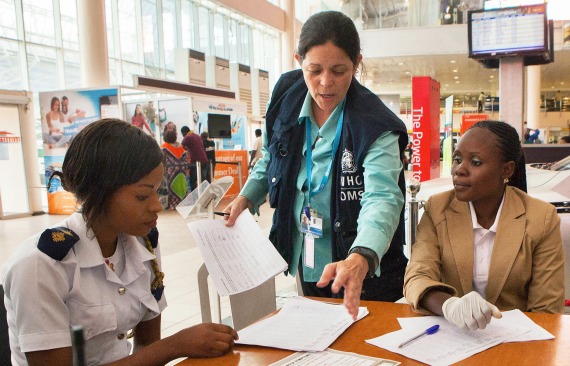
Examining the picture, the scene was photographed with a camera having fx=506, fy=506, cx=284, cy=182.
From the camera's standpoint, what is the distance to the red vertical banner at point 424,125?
161 inches

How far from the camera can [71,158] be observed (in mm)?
1095

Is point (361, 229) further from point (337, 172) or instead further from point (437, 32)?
point (437, 32)

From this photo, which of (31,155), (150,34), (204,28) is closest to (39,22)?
(31,155)

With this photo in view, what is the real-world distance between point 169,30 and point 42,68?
4252mm

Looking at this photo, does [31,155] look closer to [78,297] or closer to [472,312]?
[78,297]

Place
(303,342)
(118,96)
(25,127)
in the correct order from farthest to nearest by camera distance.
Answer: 1. (25,127)
2. (118,96)
3. (303,342)

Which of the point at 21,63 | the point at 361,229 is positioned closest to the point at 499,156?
the point at 361,229

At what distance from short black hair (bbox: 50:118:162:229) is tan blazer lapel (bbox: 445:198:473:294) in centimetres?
92

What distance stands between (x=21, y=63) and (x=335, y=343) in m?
10.0

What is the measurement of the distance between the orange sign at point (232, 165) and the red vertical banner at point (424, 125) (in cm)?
626

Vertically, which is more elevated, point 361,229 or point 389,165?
point 389,165

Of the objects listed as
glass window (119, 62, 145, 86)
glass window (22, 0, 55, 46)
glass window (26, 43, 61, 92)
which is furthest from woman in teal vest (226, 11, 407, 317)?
glass window (119, 62, 145, 86)

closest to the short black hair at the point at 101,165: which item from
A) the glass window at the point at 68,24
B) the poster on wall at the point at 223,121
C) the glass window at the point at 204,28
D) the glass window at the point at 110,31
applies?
the poster on wall at the point at 223,121

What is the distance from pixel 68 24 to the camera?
1048cm
